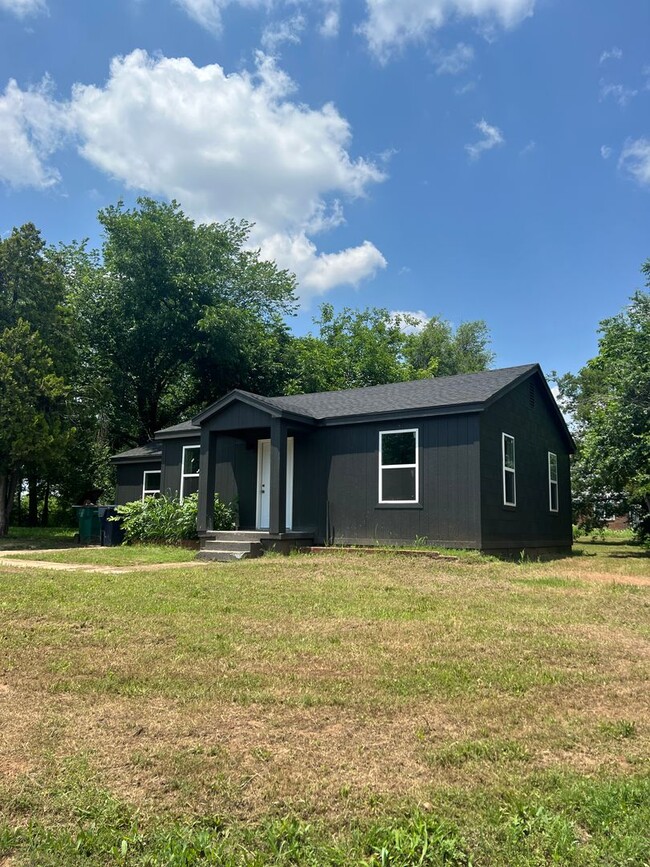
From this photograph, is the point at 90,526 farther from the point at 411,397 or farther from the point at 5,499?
the point at 411,397

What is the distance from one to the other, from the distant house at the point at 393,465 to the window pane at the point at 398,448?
21mm

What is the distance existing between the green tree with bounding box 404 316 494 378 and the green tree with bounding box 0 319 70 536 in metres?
29.2

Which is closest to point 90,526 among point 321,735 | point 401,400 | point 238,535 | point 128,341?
point 238,535

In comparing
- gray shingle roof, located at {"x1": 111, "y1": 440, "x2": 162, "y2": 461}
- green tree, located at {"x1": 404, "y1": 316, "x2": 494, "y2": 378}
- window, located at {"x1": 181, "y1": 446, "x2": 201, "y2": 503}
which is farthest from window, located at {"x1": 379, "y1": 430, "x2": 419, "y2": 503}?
green tree, located at {"x1": 404, "y1": 316, "x2": 494, "y2": 378}

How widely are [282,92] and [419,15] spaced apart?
3.25 metres

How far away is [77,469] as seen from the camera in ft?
91.0

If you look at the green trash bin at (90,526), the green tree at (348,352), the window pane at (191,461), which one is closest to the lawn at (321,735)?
the window pane at (191,461)

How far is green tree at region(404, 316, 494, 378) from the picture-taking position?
46250mm

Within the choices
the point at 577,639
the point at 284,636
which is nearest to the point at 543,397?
the point at 577,639

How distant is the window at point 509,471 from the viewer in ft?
44.0

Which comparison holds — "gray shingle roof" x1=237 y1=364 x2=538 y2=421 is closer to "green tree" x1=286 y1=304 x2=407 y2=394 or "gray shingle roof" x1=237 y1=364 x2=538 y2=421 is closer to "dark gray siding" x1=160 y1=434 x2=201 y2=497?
"dark gray siding" x1=160 y1=434 x2=201 y2=497

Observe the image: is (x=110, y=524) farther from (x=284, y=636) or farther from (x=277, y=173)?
(x=284, y=636)

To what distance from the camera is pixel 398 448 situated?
43.2 ft

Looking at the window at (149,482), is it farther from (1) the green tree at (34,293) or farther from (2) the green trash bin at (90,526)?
(1) the green tree at (34,293)
